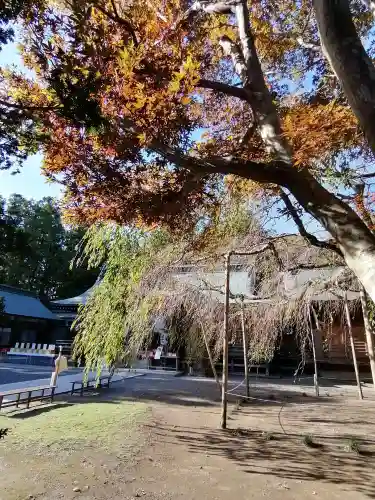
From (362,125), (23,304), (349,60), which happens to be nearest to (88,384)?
(362,125)

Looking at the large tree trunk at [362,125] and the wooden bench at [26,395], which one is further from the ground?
the large tree trunk at [362,125]

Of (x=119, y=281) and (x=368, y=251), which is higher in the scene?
(x=119, y=281)

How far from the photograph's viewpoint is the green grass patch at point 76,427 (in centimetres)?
508

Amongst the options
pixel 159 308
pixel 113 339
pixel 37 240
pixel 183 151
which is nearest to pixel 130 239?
pixel 159 308

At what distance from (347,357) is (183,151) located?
12.1 metres

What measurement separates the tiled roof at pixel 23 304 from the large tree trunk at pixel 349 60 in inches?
876

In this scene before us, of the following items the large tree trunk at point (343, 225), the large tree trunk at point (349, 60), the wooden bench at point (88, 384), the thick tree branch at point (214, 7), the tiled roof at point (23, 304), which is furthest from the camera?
the tiled roof at point (23, 304)

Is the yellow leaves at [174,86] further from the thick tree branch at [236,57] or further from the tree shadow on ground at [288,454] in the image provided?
the tree shadow on ground at [288,454]

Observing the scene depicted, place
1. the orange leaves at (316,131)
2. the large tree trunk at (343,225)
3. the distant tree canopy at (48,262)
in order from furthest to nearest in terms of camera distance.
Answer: the distant tree canopy at (48,262), the orange leaves at (316,131), the large tree trunk at (343,225)

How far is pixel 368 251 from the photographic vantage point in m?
2.83

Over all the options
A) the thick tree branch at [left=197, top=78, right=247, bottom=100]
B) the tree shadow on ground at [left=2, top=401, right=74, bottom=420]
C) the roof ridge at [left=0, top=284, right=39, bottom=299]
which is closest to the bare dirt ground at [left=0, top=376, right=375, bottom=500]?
the tree shadow on ground at [left=2, top=401, right=74, bottom=420]

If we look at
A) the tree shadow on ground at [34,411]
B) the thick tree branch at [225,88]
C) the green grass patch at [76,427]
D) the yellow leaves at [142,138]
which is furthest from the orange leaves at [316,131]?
the tree shadow on ground at [34,411]

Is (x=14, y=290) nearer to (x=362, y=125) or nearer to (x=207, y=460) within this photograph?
(x=207, y=460)

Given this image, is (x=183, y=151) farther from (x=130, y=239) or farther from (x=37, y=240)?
(x=37, y=240)
